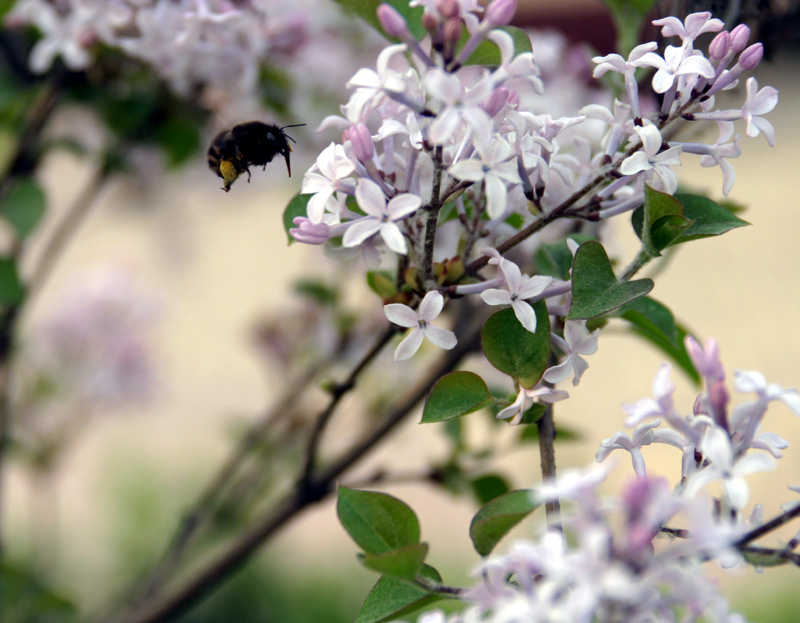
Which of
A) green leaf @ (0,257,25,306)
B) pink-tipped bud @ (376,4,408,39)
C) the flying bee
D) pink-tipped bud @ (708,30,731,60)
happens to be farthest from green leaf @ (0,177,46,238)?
pink-tipped bud @ (708,30,731,60)

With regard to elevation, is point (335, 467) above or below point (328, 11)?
below

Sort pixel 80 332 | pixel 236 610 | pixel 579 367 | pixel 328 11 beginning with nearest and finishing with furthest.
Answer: pixel 579 367
pixel 328 11
pixel 80 332
pixel 236 610

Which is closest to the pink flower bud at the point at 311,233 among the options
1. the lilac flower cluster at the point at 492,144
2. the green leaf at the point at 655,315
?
the lilac flower cluster at the point at 492,144

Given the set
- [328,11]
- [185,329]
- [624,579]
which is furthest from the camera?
[185,329]

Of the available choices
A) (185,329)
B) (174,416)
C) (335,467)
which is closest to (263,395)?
(174,416)

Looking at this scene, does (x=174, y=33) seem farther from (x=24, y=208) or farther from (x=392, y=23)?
(x=392, y=23)

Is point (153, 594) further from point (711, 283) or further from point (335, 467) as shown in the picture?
point (711, 283)

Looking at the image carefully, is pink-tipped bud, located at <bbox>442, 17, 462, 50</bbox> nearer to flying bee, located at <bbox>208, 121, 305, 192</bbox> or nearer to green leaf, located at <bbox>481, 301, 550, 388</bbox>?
green leaf, located at <bbox>481, 301, 550, 388</bbox>
